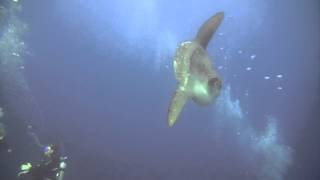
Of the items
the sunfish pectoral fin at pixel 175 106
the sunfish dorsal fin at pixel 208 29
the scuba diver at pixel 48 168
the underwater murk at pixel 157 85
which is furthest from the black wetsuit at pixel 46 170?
the underwater murk at pixel 157 85

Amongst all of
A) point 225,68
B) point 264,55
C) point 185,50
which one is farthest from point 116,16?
point 185,50

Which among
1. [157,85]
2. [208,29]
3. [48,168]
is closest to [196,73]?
[208,29]

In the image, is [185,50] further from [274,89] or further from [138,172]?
[274,89]

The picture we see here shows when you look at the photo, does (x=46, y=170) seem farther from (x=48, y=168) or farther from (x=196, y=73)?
(x=196, y=73)

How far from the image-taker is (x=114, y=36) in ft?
135

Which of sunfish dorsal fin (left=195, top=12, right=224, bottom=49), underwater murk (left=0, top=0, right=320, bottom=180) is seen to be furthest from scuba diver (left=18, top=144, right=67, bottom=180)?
underwater murk (left=0, top=0, right=320, bottom=180)

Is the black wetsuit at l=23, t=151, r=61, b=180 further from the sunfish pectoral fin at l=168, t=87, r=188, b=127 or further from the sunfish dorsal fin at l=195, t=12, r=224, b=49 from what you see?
the sunfish dorsal fin at l=195, t=12, r=224, b=49

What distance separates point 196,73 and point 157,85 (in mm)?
39873

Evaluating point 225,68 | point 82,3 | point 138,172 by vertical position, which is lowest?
point 138,172

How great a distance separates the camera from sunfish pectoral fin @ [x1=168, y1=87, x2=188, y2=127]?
2.29m

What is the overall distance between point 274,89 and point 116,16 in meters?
17.1

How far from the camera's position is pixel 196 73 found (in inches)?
77.8

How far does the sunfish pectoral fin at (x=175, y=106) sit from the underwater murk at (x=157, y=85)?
806 inches

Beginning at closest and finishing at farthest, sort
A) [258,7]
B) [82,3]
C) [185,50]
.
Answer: [185,50] < [258,7] < [82,3]
